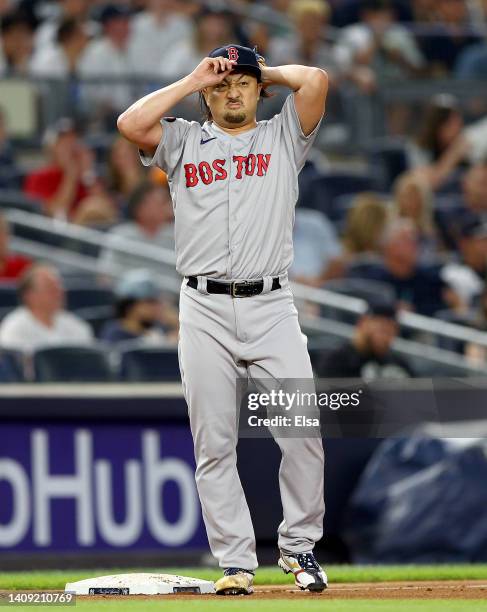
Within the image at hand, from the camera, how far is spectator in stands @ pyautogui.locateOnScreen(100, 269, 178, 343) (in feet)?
31.8

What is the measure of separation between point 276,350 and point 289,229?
1.46ft

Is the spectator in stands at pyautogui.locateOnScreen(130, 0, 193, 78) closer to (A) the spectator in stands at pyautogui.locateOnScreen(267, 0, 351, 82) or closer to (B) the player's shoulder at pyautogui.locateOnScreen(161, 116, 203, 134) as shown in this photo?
(A) the spectator in stands at pyautogui.locateOnScreen(267, 0, 351, 82)

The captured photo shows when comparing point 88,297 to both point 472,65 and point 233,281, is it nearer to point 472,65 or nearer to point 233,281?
point 233,281

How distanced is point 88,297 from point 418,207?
2969 millimetres

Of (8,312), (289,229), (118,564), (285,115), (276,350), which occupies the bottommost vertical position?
(118,564)

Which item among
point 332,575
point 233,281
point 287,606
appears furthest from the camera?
point 332,575

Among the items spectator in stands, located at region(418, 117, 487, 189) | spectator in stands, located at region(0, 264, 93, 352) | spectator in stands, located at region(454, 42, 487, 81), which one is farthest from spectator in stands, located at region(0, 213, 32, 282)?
spectator in stands, located at region(454, 42, 487, 81)

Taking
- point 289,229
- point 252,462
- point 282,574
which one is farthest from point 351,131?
point 289,229

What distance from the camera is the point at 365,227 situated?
38.0 ft

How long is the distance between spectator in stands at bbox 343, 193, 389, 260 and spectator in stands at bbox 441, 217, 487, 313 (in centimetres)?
54

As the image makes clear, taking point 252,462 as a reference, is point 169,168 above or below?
above

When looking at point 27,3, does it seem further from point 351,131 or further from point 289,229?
point 289,229

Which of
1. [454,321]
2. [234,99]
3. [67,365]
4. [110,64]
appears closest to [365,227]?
[454,321]

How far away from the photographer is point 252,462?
8734mm
